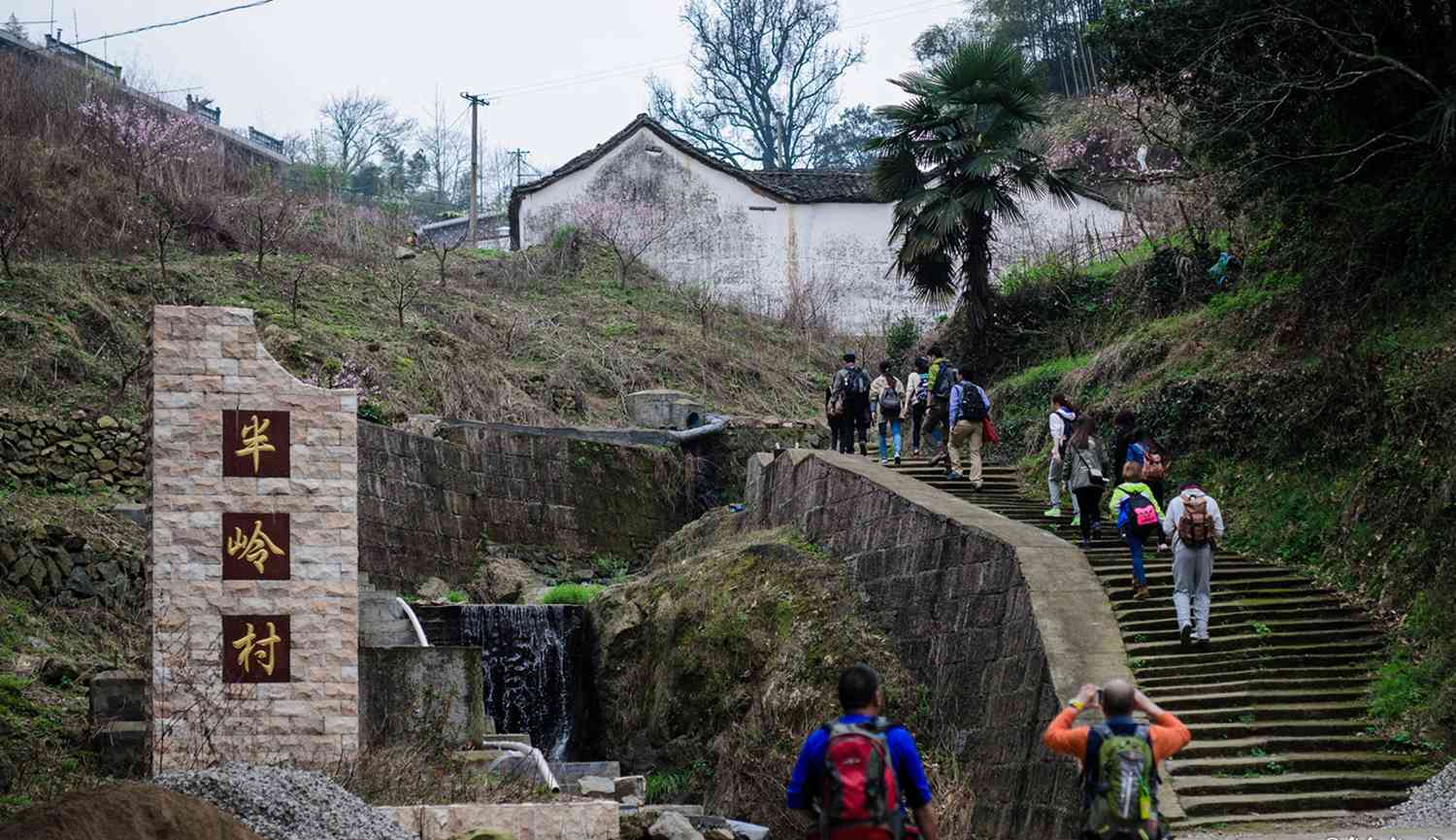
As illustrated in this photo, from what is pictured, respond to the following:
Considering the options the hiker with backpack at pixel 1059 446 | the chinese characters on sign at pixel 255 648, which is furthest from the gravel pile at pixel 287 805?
the hiker with backpack at pixel 1059 446

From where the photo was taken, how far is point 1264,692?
1467 centimetres

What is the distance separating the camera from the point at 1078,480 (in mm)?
18828

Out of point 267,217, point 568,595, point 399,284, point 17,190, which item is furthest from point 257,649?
point 267,217

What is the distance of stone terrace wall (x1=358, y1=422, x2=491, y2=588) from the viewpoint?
87.4 feet

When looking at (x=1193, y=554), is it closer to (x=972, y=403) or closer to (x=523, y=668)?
(x=972, y=403)

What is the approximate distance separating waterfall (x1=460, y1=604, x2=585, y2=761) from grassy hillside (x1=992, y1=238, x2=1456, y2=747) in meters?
7.03

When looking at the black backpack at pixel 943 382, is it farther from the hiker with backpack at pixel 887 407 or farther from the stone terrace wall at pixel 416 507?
the stone terrace wall at pixel 416 507

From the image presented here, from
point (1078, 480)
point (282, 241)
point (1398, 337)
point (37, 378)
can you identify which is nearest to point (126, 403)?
point (37, 378)

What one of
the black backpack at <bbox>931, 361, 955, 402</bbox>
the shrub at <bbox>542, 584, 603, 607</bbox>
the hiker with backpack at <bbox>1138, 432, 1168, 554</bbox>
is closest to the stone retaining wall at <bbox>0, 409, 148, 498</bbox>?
the shrub at <bbox>542, 584, 603, 607</bbox>

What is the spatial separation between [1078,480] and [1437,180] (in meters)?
5.34

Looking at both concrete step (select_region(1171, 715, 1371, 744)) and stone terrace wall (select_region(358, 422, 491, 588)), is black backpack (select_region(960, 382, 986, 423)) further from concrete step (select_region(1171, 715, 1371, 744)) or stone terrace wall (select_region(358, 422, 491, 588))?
stone terrace wall (select_region(358, 422, 491, 588))

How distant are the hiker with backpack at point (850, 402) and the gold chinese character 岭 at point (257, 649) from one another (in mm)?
10800

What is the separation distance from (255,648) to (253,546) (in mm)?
914

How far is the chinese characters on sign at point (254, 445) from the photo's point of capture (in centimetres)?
1569
